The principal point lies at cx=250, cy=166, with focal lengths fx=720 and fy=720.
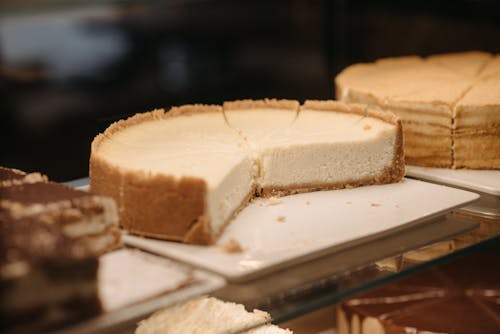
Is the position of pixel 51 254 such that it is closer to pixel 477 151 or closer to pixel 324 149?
pixel 324 149

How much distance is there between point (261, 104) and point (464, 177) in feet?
1.57

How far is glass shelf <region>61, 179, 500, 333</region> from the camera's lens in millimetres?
982

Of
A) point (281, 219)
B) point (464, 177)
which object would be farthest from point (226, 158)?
point (464, 177)

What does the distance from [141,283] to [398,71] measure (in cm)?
125

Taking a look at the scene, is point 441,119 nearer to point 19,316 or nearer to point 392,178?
point 392,178

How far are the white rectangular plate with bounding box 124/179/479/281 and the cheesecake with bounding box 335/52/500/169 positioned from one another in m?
0.22

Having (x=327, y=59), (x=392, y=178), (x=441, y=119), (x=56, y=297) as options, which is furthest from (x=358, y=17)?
(x=56, y=297)

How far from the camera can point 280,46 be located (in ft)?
7.30

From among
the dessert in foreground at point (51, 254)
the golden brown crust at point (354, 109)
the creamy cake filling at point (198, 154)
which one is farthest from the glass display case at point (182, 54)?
the dessert in foreground at point (51, 254)

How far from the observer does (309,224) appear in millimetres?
1187

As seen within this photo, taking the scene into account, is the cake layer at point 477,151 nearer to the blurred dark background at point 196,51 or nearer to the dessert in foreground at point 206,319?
the blurred dark background at point 196,51

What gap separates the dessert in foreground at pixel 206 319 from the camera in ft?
3.18

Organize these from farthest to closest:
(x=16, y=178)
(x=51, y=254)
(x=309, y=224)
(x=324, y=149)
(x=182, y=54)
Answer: (x=182, y=54) < (x=324, y=149) < (x=309, y=224) < (x=16, y=178) < (x=51, y=254)

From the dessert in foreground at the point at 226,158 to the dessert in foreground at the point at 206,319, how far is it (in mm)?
109
